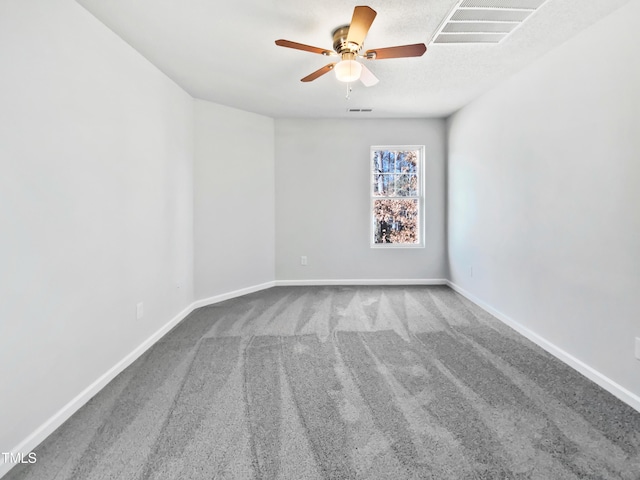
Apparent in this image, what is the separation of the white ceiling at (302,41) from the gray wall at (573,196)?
0.87ft

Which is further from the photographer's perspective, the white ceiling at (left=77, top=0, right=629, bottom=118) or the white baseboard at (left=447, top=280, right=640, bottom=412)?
the white ceiling at (left=77, top=0, right=629, bottom=118)

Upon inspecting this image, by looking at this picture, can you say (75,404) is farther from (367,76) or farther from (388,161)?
(388,161)

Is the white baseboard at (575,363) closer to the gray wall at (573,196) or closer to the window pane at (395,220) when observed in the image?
the gray wall at (573,196)

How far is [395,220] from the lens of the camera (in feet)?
16.2

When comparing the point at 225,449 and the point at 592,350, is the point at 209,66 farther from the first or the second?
the point at 592,350

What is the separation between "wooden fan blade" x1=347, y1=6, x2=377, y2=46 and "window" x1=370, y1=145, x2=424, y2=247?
2.91 meters

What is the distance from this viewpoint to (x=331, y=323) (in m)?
3.26

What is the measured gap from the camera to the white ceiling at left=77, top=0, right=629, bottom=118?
6.61 feet

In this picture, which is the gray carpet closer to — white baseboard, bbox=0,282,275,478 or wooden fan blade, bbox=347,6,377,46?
white baseboard, bbox=0,282,275,478

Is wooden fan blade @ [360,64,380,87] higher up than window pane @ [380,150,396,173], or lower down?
higher up

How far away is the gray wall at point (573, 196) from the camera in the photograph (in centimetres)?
192

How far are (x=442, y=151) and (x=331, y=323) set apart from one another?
323 cm

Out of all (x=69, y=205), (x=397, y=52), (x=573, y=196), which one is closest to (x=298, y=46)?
(x=397, y=52)

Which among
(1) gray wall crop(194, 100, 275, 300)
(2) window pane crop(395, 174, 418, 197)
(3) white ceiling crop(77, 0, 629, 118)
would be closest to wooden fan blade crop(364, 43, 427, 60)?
(3) white ceiling crop(77, 0, 629, 118)
